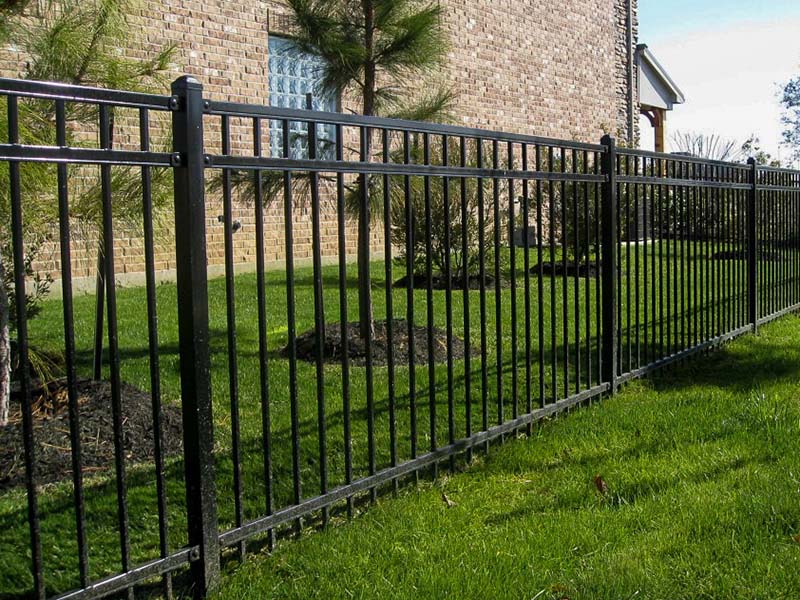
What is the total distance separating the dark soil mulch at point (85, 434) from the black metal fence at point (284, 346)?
0.09 meters

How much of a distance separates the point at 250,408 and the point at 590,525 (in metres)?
2.45

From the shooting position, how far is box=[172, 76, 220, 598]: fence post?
9.42ft

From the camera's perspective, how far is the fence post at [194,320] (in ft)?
9.42

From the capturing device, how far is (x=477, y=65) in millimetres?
18172

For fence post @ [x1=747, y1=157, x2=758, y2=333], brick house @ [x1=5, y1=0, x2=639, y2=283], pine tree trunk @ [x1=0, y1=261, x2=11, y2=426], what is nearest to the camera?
pine tree trunk @ [x1=0, y1=261, x2=11, y2=426]

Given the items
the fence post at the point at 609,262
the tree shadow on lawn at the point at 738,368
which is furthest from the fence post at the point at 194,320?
the tree shadow on lawn at the point at 738,368

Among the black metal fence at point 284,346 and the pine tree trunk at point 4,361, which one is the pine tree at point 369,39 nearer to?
the black metal fence at point 284,346

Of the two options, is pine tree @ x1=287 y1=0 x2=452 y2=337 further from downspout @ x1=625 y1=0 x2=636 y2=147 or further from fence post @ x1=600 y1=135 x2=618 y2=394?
downspout @ x1=625 y1=0 x2=636 y2=147

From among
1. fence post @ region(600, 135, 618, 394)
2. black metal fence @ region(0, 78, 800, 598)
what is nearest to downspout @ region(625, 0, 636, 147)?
black metal fence @ region(0, 78, 800, 598)

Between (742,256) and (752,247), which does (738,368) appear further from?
(752,247)

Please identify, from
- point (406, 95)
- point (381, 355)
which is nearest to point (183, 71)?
point (406, 95)

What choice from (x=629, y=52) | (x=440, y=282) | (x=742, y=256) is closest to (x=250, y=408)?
(x=742, y=256)

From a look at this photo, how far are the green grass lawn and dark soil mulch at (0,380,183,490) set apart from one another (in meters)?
0.15

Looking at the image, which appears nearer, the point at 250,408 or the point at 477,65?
the point at 250,408
